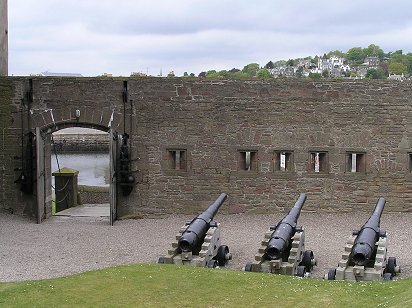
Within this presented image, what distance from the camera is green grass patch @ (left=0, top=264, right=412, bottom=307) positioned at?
9.58 meters

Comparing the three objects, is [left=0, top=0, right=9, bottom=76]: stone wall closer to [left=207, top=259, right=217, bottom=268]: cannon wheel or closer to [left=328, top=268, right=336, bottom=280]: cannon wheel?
[left=207, top=259, right=217, bottom=268]: cannon wheel

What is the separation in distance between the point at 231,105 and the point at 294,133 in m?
1.62

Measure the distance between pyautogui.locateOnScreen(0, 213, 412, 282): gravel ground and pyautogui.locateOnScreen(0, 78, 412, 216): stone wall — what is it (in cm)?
59

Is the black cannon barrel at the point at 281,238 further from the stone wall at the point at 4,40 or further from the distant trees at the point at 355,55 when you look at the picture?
the distant trees at the point at 355,55

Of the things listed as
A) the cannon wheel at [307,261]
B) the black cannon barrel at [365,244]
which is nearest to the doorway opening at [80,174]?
the cannon wheel at [307,261]

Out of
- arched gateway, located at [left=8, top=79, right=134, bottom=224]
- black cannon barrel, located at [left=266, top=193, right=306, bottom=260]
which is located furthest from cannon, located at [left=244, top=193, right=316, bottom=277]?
A: arched gateway, located at [left=8, top=79, right=134, bottom=224]

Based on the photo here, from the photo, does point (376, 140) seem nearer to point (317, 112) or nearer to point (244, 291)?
point (317, 112)

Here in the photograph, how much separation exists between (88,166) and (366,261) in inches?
1836

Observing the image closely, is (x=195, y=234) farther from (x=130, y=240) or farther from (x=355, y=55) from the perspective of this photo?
(x=355, y=55)

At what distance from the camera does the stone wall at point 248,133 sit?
1750 cm

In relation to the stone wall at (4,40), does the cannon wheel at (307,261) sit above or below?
below

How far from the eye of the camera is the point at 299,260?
12102mm

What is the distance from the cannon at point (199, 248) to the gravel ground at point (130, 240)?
327 mm

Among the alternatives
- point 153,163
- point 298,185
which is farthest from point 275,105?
point 153,163
